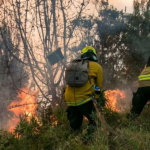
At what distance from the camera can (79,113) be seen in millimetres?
3375

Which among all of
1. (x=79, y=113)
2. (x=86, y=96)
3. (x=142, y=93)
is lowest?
(x=79, y=113)

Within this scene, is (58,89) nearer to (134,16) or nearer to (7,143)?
(7,143)

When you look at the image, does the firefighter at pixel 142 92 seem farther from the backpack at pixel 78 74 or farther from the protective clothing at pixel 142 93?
the backpack at pixel 78 74

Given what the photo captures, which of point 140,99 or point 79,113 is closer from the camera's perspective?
point 79,113

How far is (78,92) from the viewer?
311 cm

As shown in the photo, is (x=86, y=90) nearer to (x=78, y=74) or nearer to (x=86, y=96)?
(x=86, y=96)

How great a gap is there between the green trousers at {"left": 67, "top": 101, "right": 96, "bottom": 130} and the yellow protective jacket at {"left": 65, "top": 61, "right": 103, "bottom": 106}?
11 cm

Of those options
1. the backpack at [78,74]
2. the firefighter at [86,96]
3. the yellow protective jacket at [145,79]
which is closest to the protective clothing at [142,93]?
the yellow protective jacket at [145,79]

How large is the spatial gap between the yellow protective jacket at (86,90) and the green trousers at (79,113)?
0.36 ft

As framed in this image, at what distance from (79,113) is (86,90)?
547mm

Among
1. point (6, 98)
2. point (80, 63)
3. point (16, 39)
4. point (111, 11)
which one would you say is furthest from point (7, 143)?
point (111, 11)

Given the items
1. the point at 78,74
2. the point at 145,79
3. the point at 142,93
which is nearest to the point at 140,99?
the point at 142,93

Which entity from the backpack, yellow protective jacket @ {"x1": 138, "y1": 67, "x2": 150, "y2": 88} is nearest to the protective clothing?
yellow protective jacket @ {"x1": 138, "y1": 67, "x2": 150, "y2": 88}

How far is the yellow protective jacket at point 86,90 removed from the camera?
10.1 feet
